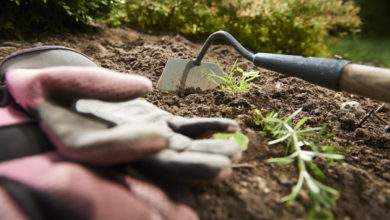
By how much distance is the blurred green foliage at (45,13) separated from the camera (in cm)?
284

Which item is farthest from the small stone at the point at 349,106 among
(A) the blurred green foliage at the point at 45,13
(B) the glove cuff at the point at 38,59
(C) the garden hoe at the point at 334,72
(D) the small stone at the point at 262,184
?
(A) the blurred green foliage at the point at 45,13

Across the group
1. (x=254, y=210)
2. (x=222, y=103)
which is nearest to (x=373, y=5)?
(x=222, y=103)

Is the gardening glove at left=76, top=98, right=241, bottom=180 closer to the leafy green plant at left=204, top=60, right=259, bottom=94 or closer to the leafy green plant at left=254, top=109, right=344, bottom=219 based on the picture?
the leafy green plant at left=254, top=109, right=344, bottom=219

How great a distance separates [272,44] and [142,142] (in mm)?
3163

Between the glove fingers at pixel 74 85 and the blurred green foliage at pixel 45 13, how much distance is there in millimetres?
1588

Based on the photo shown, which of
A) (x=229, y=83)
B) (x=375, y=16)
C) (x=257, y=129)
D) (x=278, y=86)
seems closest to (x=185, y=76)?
(x=229, y=83)

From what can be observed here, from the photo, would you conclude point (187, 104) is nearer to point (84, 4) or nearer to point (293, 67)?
point (293, 67)

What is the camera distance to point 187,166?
111 cm

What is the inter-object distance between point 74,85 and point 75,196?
1.21 ft

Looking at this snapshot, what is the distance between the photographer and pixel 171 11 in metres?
3.83

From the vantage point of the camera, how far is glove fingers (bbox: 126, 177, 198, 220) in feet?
3.61

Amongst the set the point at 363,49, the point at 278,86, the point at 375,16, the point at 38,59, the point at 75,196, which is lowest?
the point at 363,49

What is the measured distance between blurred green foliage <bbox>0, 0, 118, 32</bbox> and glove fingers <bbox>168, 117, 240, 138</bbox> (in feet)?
5.59

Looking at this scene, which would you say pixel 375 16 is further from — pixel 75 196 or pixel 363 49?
pixel 75 196
